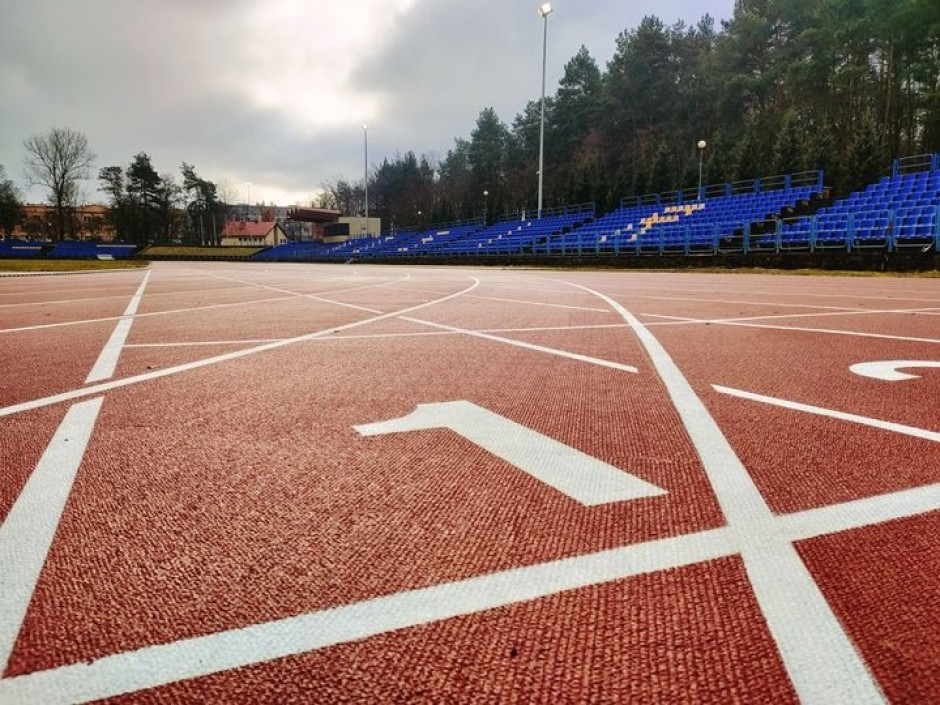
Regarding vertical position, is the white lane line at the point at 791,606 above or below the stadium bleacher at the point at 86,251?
below

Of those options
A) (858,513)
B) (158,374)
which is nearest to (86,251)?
(158,374)

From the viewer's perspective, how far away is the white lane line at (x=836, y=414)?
2580 millimetres

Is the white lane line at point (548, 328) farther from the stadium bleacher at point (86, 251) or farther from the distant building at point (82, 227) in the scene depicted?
the distant building at point (82, 227)

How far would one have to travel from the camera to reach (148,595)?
1390mm

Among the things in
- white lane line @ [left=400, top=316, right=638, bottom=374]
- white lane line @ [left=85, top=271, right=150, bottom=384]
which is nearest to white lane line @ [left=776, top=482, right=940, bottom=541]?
Answer: white lane line @ [left=400, top=316, right=638, bottom=374]

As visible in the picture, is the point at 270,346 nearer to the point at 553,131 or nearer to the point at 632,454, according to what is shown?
the point at 632,454

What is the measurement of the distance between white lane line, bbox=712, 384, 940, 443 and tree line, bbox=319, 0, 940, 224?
3058 centimetres

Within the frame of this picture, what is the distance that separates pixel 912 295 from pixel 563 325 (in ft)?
23.2

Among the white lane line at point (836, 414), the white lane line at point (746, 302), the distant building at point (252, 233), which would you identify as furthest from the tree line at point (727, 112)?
the distant building at point (252, 233)

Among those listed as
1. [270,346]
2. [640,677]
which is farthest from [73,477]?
[270,346]

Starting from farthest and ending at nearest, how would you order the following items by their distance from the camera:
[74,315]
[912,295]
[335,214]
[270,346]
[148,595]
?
[335,214] < [912,295] < [74,315] < [270,346] < [148,595]

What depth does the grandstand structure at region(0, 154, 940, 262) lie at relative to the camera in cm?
1864

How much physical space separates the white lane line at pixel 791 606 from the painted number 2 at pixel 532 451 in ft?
0.92

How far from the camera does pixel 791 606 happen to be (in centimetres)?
132
